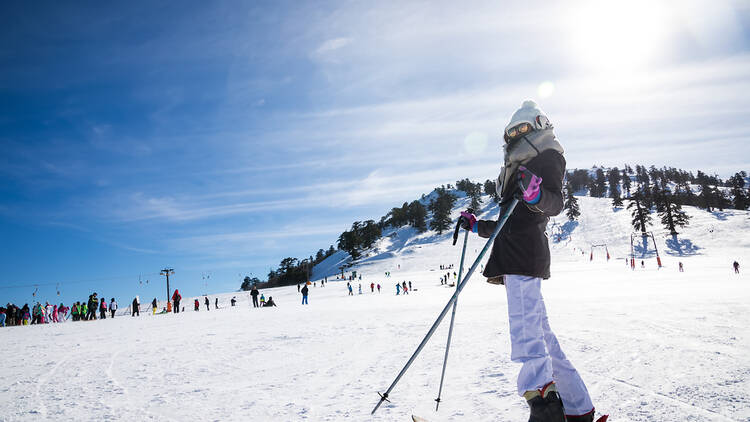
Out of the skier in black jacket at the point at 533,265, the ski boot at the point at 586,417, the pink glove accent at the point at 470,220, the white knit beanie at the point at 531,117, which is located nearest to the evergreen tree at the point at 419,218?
the pink glove accent at the point at 470,220

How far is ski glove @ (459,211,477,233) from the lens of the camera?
322 cm

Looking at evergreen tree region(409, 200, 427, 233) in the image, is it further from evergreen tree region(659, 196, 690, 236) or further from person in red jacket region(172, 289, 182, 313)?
person in red jacket region(172, 289, 182, 313)

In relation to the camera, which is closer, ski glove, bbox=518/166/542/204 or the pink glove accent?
ski glove, bbox=518/166/542/204

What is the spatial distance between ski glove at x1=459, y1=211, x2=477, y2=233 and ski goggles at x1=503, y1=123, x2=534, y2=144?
778mm

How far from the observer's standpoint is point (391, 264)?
86.9m

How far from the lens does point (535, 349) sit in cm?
223

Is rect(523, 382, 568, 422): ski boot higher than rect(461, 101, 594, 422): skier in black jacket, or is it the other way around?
rect(461, 101, 594, 422): skier in black jacket

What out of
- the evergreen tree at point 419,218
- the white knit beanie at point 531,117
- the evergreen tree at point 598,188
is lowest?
the white knit beanie at point 531,117

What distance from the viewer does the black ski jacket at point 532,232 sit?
2.39m

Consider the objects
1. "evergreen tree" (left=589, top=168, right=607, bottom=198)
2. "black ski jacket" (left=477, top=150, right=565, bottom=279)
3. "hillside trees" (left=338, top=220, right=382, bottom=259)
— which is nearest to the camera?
"black ski jacket" (left=477, top=150, right=565, bottom=279)

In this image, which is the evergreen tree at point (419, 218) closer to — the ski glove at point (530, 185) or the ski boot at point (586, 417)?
the ski boot at point (586, 417)

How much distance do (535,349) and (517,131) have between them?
1.48 m

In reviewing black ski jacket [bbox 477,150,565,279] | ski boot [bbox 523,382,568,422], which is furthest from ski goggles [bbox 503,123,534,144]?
ski boot [bbox 523,382,568,422]

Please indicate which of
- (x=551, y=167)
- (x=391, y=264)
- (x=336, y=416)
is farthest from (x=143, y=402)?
(x=391, y=264)
